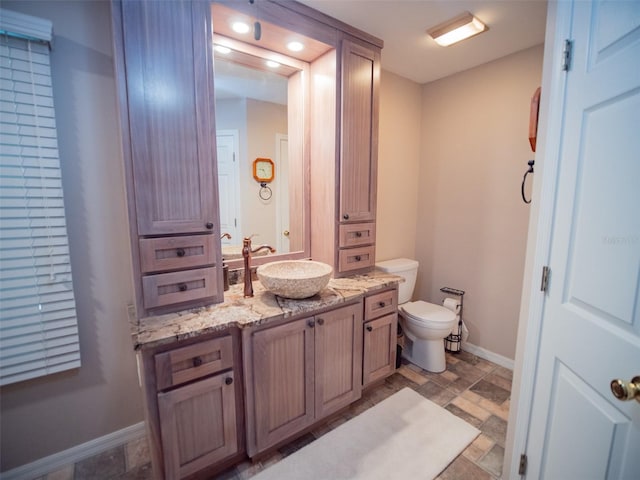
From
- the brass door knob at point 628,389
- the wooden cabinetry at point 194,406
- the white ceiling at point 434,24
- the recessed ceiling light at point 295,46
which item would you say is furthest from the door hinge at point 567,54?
the wooden cabinetry at point 194,406

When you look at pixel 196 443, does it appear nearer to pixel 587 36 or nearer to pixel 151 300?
pixel 151 300

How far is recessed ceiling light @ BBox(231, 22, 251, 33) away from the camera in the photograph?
1550mm

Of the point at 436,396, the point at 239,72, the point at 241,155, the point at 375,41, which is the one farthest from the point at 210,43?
the point at 436,396

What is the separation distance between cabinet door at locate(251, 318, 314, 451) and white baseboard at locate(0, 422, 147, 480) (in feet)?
2.68

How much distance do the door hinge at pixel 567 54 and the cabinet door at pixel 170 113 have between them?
147 cm

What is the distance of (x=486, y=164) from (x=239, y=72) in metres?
2.06

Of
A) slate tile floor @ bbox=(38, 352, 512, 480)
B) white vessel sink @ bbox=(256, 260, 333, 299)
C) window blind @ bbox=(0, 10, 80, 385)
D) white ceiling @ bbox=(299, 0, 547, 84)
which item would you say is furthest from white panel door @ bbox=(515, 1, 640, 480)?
window blind @ bbox=(0, 10, 80, 385)

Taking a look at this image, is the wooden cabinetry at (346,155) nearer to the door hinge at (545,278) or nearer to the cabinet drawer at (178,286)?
the cabinet drawer at (178,286)

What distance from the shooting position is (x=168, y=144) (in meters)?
1.31

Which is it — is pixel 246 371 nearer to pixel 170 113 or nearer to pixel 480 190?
pixel 170 113

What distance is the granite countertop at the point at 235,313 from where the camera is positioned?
1.18m

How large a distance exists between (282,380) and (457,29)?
2.39 meters

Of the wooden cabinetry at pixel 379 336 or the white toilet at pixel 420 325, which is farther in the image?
the white toilet at pixel 420 325

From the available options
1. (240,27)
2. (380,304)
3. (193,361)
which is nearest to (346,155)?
(240,27)
